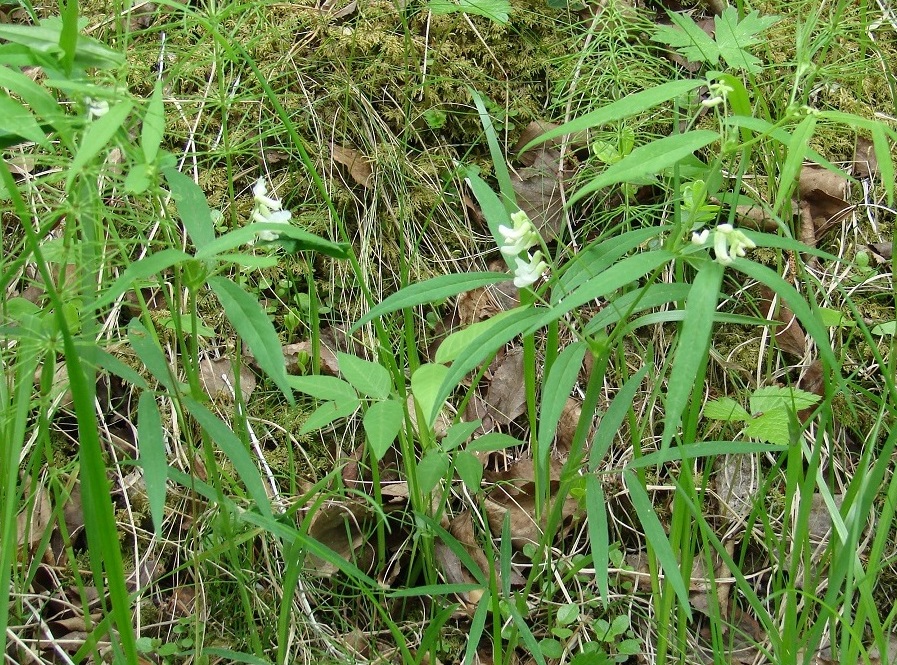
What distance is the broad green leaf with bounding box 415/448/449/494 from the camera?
1562 mm

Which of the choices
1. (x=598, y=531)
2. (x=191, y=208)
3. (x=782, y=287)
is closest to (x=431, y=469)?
(x=598, y=531)

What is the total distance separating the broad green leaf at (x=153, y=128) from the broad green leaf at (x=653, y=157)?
0.52 meters

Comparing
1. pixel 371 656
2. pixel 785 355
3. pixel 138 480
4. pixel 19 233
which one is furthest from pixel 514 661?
pixel 19 233

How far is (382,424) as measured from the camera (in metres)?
1.40

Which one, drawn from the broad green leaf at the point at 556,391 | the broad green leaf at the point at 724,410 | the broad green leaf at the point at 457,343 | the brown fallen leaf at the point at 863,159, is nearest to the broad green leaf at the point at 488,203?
the broad green leaf at the point at 457,343

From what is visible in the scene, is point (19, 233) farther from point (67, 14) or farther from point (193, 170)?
point (67, 14)

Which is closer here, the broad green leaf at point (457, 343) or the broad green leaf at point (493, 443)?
the broad green leaf at point (457, 343)

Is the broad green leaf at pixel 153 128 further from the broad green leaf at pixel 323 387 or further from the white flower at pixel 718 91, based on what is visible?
the white flower at pixel 718 91

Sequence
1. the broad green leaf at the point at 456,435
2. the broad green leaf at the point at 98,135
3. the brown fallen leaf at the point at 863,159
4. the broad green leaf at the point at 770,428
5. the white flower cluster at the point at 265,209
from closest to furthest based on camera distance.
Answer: the broad green leaf at the point at 98,135 → the white flower cluster at the point at 265,209 → the broad green leaf at the point at 456,435 → the broad green leaf at the point at 770,428 → the brown fallen leaf at the point at 863,159

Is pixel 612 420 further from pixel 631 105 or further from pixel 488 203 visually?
pixel 631 105

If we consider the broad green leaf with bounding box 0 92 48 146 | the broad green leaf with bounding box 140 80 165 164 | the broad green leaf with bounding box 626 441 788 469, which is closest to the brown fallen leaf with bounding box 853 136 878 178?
the broad green leaf with bounding box 626 441 788 469

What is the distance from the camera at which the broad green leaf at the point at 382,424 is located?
137cm

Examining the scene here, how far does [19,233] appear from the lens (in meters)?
2.23

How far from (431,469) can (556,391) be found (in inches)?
16.8
